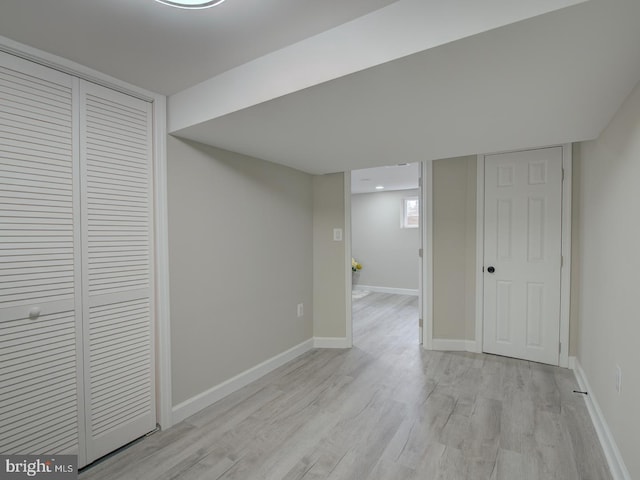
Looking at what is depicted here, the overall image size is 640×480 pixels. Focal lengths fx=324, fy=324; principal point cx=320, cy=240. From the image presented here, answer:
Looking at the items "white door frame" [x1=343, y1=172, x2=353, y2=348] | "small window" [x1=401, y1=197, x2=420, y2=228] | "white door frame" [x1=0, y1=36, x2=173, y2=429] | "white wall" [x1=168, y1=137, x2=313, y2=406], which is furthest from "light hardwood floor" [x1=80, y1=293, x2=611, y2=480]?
"small window" [x1=401, y1=197, x2=420, y2=228]

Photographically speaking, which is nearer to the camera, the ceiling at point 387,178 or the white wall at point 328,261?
the white wall at point 328,261

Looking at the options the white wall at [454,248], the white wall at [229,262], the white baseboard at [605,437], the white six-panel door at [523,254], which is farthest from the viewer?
the white wall at [454,248]

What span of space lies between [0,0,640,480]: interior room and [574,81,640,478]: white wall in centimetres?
2

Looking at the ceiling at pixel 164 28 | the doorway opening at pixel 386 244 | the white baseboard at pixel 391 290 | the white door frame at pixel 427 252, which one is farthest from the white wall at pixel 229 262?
the white baseboard at pixel 391 290

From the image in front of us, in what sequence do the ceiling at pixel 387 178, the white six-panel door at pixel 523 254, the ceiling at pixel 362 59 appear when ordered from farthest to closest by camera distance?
the ceiling at pixel 387 178 → the white six-panel door at pixel 523 254 → the ceiling at pixel 362 59

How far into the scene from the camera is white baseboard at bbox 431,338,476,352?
137 inches

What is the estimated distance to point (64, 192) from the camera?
1710 mm

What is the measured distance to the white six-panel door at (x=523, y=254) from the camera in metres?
3.08

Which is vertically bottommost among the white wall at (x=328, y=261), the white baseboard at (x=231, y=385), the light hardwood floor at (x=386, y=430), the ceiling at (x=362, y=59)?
the light hardwood floor at (x=386, y=430)

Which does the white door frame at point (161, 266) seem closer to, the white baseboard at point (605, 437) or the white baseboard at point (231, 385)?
the white baseboard at point (231, 385)

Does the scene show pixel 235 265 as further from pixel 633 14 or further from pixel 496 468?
pixel 633 14

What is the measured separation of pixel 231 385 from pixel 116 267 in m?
1.33

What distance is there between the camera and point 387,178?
550 centimetres

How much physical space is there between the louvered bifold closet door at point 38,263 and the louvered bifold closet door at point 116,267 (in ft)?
0.22
